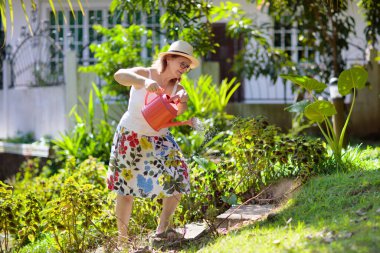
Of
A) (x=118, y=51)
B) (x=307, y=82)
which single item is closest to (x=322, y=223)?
(x=307, y=82)

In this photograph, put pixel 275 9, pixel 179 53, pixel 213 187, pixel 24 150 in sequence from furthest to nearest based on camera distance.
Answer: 1. pixel 24 150
2. pixel 275 9
3. pixel 213 187
4. pixel 179 53

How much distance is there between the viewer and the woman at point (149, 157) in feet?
17.9

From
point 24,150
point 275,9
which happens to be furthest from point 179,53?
point 24,150

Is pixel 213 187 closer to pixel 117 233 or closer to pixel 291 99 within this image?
pixel 117 233

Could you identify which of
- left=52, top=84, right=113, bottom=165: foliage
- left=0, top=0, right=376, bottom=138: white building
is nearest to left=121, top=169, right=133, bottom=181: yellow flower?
left=52, top=84, right=113, bottom=165: foliage

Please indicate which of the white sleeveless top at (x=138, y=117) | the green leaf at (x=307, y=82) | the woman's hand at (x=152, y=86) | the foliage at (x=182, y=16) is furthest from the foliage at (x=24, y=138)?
the woman's hand at (x=152, y=86)

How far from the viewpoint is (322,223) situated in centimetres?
476

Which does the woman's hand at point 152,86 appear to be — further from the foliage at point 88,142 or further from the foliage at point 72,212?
the foliage at point 88,142

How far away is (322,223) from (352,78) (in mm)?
2359

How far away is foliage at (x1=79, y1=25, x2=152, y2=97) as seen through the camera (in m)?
10.9

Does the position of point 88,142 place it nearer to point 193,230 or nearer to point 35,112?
point 35,112

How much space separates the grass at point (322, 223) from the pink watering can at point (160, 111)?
870mm

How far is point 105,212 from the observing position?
19.9ft

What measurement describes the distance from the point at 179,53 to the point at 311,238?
1761mm
